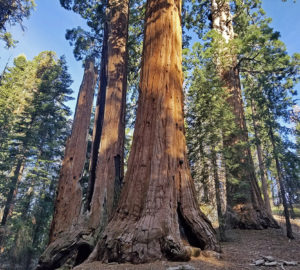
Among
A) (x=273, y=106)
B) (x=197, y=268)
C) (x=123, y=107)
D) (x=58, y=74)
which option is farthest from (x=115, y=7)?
(x=58, y=74)

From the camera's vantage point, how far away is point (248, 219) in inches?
275

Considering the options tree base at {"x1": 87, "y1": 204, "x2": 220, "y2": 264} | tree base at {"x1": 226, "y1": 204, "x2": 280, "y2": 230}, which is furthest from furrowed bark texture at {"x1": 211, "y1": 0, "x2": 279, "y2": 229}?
tree base at {"x1": 87, "y1": 204, "x2": 220, "y2": 264}

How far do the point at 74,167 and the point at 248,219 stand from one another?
622 cm

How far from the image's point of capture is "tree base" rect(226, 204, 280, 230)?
22.6 feet

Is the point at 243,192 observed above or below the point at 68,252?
above

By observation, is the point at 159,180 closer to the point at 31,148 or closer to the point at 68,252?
the point at 68,252

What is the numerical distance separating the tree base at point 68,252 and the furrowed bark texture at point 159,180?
201 centimetres

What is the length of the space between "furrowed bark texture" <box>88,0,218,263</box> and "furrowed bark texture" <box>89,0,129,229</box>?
50.3 inches

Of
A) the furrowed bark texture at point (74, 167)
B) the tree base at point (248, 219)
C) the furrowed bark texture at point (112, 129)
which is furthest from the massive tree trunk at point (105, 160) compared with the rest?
the tree base at point (248, 219)

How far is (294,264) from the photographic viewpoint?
294 centimetres

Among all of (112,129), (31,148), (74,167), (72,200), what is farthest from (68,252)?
(31,148)

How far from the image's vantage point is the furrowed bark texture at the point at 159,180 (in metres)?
2.70

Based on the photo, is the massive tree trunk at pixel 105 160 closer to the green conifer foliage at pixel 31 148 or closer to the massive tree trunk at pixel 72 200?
the massive tree trunk at pixel 72 200

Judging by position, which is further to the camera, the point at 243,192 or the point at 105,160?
the point at 243,192
